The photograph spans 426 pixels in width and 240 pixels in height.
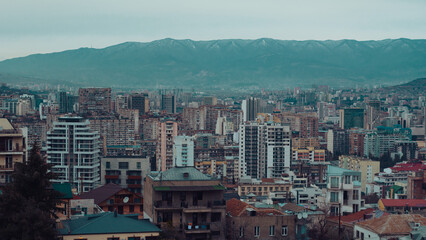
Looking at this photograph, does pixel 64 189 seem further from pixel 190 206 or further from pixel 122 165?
pixel 122 165

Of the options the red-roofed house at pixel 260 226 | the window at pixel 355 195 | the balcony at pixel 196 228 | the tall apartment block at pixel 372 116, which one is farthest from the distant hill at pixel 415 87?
the balcony at pixel 196 228

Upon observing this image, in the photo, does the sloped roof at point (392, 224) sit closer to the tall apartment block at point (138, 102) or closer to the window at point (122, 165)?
the window at point (122, 165)

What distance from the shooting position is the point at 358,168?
4900 cm

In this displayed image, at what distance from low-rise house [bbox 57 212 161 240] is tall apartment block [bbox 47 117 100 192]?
23383 mm

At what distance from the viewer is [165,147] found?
49656 millimetres

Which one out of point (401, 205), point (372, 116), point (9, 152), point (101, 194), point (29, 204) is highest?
point (9, 152)

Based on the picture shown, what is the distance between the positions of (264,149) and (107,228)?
35275mm

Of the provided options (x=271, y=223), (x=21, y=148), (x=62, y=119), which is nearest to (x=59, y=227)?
(x=21, y=148)

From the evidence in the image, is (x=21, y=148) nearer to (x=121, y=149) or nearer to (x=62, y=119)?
(x=62, y=119)

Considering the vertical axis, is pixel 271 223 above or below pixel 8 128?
below

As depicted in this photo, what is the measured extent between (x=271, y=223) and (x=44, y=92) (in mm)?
134717

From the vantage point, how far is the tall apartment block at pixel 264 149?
158 ft

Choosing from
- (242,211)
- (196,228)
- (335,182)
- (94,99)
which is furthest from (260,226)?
(94,99)

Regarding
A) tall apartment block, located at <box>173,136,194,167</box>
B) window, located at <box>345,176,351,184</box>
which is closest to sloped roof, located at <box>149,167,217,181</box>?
window, located at <box>345,176,351,184</box>
